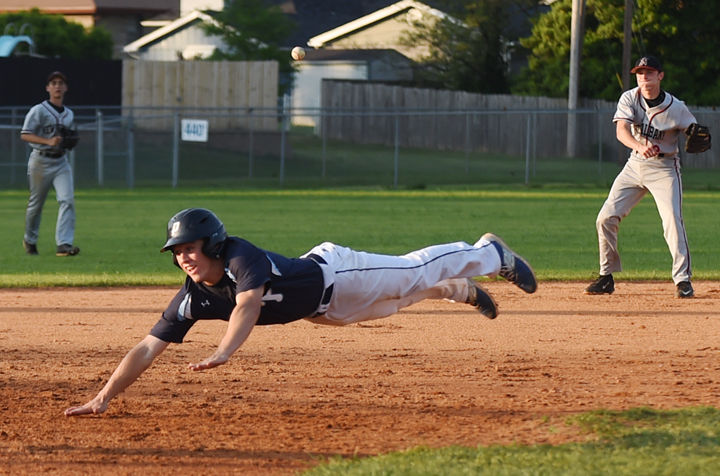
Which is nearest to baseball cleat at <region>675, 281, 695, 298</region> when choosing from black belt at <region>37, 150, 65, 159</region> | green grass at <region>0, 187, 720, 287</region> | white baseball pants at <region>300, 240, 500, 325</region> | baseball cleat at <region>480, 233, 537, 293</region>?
green grass at <region>0, 187, 720, 287</region>

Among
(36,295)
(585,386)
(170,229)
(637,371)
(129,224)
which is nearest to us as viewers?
(170,229)

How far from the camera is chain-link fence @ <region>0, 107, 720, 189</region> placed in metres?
28.8

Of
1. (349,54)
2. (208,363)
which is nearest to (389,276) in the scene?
(208,363)

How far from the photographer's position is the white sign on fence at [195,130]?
28.4 meters

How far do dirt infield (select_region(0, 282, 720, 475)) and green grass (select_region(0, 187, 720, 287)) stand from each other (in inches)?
108

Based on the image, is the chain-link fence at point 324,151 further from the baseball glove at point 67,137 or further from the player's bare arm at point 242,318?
the player's bare arm at point 242,318

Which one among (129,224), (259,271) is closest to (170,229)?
(259,271)

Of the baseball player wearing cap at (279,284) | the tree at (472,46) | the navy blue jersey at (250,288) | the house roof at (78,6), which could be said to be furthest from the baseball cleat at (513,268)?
the house roof at (78,6)

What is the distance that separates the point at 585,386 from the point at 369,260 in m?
1.59

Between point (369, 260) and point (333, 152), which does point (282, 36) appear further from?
point (369, 260)

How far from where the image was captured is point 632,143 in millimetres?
9859

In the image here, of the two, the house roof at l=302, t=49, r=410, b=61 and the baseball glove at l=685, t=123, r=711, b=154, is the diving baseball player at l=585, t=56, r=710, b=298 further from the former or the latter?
the house roof at l=302, t=49, r=410, b=61

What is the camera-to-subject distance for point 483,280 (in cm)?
1252

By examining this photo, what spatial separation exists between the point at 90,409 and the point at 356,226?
12.0m
